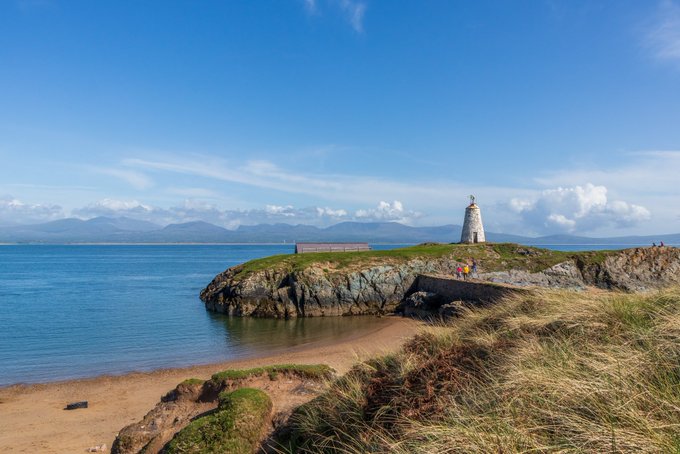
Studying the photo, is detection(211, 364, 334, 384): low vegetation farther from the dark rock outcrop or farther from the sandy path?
the dark rock outcrop

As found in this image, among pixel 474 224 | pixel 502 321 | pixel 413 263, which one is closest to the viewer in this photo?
pixel 502 321

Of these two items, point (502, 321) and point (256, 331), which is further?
point (256, 331)

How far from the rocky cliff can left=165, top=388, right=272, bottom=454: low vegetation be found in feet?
96.3

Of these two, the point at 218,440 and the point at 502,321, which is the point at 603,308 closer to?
the point at 502,321

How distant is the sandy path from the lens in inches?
535

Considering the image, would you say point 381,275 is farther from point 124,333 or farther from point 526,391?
point 526,391

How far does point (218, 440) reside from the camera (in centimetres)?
729

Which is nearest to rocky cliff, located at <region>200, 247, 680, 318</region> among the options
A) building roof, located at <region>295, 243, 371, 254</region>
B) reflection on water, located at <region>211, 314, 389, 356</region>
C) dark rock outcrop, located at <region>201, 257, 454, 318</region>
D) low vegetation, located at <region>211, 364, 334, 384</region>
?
dark rock outcrop, located at <region>201, 257, 454, 318</region>

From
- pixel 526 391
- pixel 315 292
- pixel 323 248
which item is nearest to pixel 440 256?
pixel 315 292

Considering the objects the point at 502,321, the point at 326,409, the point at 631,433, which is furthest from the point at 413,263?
the point at 631,433

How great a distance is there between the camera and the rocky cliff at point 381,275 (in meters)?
38.6

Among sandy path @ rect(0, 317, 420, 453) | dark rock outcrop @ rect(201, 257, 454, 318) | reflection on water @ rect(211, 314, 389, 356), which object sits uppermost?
dark rock outcrop @ rect(201, 257, 454, 318)

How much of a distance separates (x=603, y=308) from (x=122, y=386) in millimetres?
18952

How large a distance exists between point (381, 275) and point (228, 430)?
33736 millimetres
